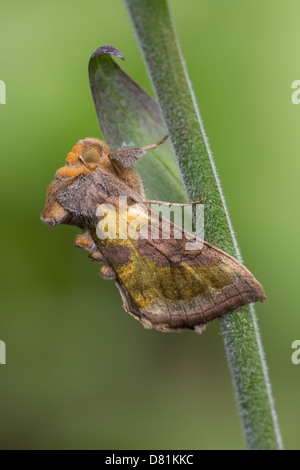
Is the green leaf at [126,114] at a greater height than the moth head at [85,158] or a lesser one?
greater

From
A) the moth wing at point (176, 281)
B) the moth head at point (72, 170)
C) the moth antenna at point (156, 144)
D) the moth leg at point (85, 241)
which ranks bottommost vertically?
the moth wing at point (176, 281)

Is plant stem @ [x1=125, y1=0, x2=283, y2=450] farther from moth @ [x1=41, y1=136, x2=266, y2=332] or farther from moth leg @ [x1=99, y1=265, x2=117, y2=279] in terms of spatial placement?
moth leg @ [x1=99, y1=265, x2=117, y2=279]

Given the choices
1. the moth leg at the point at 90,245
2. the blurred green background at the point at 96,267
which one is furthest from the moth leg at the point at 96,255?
the blurred green background at the point at 96,267

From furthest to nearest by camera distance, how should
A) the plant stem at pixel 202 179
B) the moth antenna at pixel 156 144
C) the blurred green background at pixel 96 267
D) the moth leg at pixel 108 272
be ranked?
1. the blurred green background at pixel 96 267
2. the moth antenna at pixel 156 144
3. the moth leg at pixel 108 272
4. the plant stem at pixel 202 179


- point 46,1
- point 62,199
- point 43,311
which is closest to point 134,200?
point 62,199

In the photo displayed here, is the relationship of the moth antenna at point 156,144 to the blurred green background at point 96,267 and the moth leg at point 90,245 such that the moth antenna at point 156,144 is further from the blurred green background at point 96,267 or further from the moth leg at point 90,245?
the blurred green background at point 96,267

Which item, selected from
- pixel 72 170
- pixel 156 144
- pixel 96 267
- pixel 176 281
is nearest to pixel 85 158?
pixel 72 170
